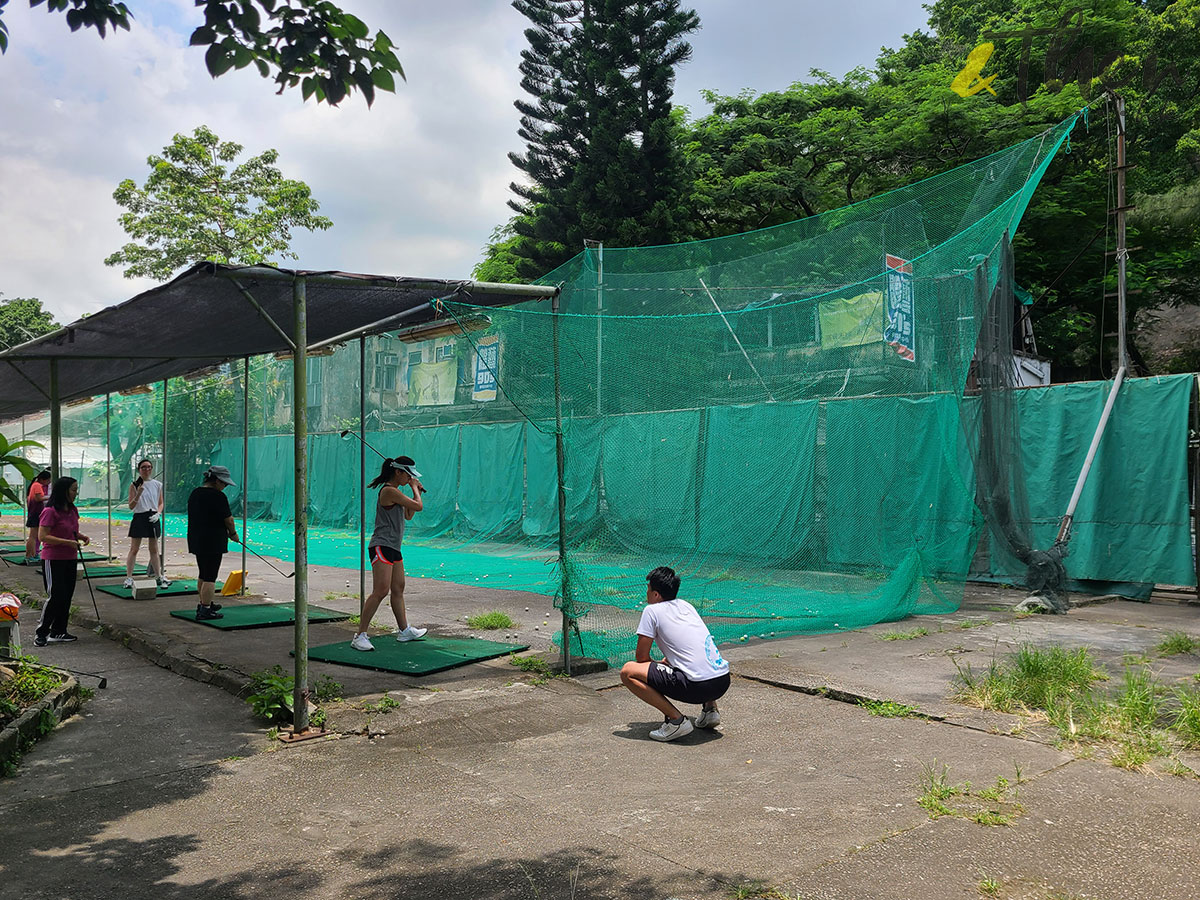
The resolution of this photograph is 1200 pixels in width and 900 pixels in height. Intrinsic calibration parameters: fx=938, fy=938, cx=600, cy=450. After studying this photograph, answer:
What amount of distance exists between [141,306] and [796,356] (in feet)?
20.4

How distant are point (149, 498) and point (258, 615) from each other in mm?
2502

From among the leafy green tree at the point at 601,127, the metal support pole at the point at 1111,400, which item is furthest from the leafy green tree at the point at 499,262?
the metal support pole at the point at 1111,400

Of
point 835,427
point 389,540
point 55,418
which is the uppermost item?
point 55,418

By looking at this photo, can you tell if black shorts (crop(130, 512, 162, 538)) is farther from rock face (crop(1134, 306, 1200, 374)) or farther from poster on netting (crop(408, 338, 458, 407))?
rock face (crop(1134, 306, 1200, 374))

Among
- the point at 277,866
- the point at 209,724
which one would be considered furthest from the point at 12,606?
the point at 277,866

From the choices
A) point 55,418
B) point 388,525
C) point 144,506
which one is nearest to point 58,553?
point 388,525

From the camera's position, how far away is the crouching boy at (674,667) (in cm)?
495

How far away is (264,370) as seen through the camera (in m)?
21.7

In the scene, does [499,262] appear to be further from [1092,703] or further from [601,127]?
[1092,703]

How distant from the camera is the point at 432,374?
1848 cm

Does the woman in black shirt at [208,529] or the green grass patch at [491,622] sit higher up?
the woman in black shirt at [208,529]

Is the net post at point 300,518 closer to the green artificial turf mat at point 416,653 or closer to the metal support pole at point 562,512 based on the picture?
the green artificial turf mat at point 416,653

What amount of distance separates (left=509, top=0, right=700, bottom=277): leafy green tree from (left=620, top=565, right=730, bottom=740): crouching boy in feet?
54.6

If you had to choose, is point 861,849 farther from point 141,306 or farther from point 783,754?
point 141,306
